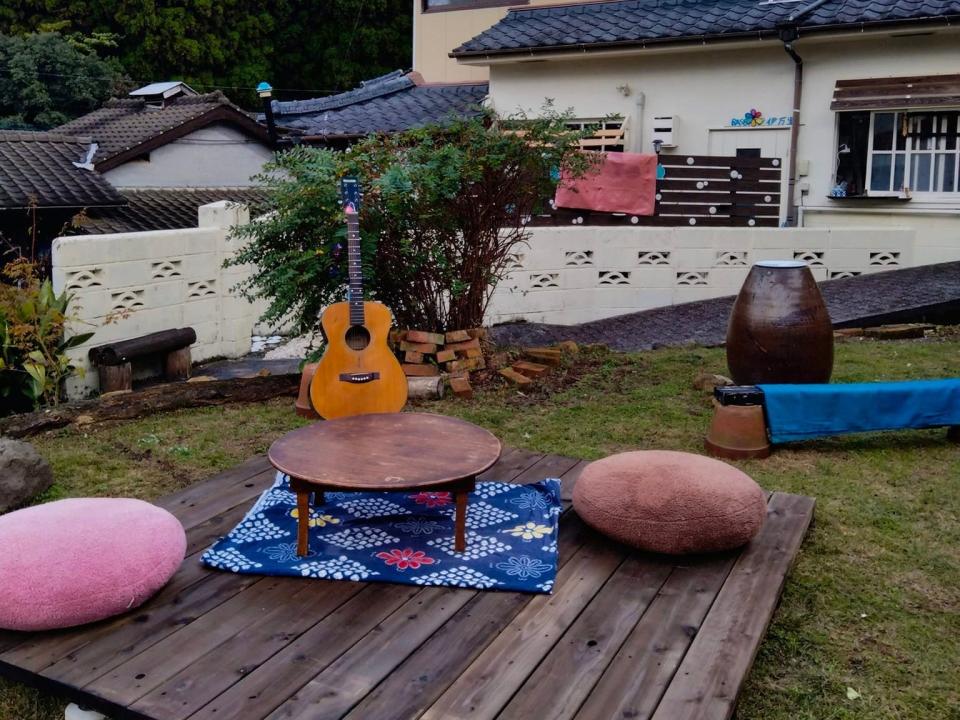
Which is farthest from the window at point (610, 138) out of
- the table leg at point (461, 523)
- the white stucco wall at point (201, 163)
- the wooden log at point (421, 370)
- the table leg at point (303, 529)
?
the table leg at point (303, 529)

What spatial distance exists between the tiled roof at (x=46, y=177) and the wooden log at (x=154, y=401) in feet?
20.5

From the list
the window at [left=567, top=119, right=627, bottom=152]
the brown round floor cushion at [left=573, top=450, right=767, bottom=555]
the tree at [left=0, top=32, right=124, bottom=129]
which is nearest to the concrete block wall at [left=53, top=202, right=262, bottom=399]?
the brown round floor cushion at [left=573, top=450, right=767, bottom=555]

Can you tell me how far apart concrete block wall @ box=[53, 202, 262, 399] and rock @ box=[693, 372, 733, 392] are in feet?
14.1

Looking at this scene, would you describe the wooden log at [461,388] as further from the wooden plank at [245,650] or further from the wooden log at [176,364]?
the wooden plank at [245,650]

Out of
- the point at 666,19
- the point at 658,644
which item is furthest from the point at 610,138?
the point at 658,644

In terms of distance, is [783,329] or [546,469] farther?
[783,329]

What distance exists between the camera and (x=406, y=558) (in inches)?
152

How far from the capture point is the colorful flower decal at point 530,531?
412 cm

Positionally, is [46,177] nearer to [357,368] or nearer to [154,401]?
[154,401]

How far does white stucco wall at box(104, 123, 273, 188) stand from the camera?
18.2m

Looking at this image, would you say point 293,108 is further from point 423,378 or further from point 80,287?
point 423,378

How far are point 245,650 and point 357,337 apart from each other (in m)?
2.57

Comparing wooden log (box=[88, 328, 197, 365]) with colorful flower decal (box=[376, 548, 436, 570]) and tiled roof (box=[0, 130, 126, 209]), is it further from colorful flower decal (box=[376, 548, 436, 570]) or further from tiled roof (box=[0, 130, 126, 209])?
colorful flower decal (box=[376, 548, 436, 570])

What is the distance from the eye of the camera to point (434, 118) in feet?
57.0
